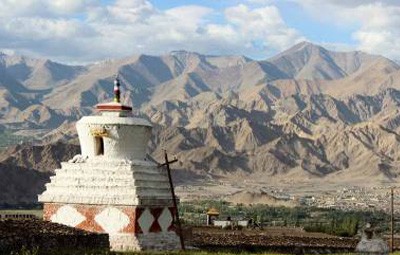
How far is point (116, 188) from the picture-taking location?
81.3ft

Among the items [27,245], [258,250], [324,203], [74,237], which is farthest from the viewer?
[324,203]

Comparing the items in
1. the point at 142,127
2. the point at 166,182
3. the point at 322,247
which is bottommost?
the point at 322,247

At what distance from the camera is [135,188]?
80.7 feet

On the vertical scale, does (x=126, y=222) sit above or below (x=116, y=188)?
below

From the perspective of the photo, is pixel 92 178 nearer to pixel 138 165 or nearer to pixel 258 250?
pixel 138 165

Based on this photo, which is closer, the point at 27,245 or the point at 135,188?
the point at 27,245

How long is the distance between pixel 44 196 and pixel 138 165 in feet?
10.2

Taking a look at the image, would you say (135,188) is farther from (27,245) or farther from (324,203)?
(324,203)

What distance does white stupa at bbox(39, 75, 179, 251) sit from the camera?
24.7 meters

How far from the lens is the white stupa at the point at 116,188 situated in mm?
24672

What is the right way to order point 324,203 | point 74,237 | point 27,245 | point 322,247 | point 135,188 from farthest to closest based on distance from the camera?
point 324,203 → point 322,247 → point 135,188 → point 74,237 → point 27,245

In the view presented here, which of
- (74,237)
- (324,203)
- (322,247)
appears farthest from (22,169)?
(74,237)

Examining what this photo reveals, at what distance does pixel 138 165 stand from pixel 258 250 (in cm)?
733

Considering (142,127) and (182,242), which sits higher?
(142,127)
